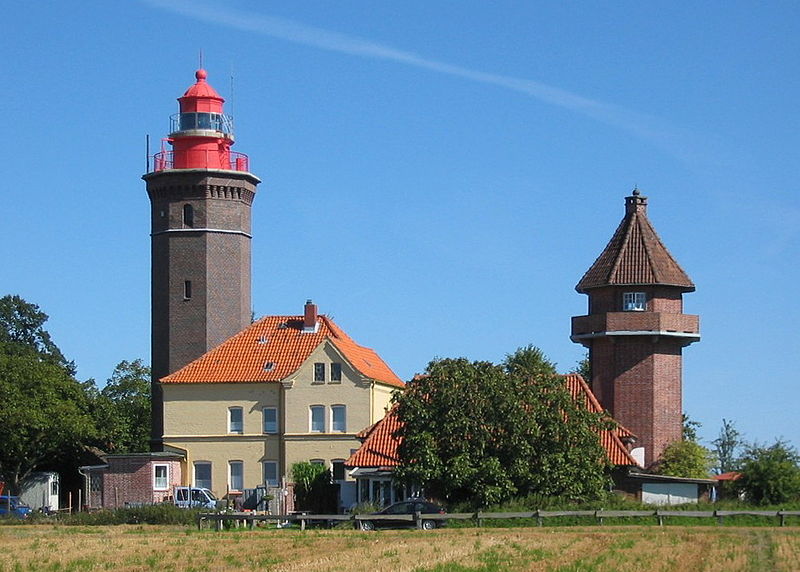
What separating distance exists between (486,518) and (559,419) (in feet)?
20.9

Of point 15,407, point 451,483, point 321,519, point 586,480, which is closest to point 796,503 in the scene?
point 586,480

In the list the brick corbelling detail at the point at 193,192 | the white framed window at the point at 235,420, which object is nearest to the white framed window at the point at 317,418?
the white framed window at the point at 235,420

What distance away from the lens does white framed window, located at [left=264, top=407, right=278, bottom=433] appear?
256 feet

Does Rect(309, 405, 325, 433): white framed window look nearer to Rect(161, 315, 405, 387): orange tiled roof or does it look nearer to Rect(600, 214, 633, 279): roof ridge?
Rect(161, 315, 405, 387): orange tiled roof

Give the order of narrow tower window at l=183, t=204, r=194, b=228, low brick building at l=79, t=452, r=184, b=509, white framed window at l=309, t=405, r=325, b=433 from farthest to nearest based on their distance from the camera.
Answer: narrow tower window at l=183, t=204, r=194, b=228, white framed window at l=309, t=405, r=325, b=433, low brick building at l=79, t=452, r=184, b=509

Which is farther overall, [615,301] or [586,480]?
[615,301]

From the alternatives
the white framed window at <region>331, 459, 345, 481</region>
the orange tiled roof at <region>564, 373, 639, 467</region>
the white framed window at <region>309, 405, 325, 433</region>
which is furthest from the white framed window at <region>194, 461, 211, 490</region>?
the orange tiled roof at <region>564, 373, 639, 467</region>

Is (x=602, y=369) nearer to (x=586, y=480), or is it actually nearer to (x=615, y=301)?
(x=615, y=301)

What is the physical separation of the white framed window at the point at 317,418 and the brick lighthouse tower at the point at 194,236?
730 cm

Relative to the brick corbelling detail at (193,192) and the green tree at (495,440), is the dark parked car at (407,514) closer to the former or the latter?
the green tree at (495,440)

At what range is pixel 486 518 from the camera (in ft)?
174

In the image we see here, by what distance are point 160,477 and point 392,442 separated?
14173 mm

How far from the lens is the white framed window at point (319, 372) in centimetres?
7738

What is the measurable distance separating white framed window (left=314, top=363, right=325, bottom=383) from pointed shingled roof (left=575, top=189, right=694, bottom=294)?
42.7ft
